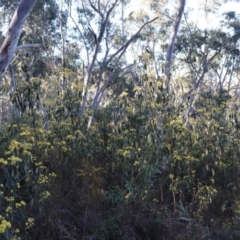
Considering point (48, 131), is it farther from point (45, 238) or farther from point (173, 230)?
point (173, 230)

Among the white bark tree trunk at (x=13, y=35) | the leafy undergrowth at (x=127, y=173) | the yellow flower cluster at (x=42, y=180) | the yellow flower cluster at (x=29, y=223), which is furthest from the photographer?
the white bark tree trunk at (x=13, y=35)

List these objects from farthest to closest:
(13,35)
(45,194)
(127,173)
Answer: (13,35) → (127,173) → (45,194)

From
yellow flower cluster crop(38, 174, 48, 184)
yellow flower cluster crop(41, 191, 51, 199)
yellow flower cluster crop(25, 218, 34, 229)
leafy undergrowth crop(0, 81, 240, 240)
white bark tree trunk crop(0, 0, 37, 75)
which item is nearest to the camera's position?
yellow flower cluster crop(25, 218, 34, 229)

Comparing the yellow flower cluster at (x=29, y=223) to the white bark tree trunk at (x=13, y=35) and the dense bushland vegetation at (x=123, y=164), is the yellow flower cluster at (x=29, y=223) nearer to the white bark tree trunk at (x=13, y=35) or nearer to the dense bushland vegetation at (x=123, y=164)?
the dense bushland vegetation at (x=123, y=164)

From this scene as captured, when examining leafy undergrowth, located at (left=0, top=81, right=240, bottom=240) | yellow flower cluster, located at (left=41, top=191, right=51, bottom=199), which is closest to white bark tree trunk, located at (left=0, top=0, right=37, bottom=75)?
leafy undergrowth, located at (left=0, top=81, right=240, bottom=240)

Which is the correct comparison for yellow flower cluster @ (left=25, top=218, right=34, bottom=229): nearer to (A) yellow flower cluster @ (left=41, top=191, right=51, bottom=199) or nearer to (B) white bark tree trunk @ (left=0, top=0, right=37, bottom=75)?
(A) yellow flower cluster @ (left=41, top=191, right=51, bottom=199)

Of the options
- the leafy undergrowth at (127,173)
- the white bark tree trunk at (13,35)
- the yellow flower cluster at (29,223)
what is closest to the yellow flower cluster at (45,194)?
the leafy undergrowth at (127,173)

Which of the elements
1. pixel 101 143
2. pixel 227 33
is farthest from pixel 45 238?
pixel 227 33

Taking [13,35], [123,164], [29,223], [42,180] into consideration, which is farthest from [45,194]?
[13,35]

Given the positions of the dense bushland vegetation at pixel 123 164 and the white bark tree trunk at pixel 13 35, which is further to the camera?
the white bark tree trunk at pixel 13 35

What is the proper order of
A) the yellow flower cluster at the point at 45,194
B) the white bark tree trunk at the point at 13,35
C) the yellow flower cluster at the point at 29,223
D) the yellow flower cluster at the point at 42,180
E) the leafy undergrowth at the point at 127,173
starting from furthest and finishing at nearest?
1. the white bark tree trunk at the point at 13,35
2. the leafy undergrowth at the point at 127,173
3. the yellow flower cluster at the point at 42,180
4. the yellow flower cluster at the point at 45,194
5. the yellow flower cluster at the point at 29,223

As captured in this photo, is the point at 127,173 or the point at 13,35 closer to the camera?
the point at 127,173

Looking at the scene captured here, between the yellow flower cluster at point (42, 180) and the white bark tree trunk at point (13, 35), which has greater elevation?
the white bark tree trunk at point (13, 35)

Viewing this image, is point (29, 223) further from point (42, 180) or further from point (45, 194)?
point (42, 180)
